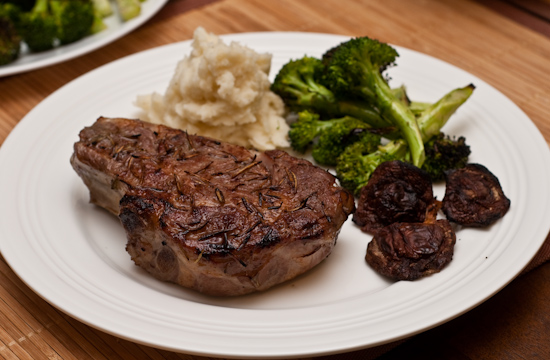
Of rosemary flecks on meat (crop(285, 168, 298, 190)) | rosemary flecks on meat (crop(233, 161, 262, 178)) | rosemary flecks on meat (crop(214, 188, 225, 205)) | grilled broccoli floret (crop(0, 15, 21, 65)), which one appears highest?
rosemary flecks on meat (crop(285, 168, 298, 190))

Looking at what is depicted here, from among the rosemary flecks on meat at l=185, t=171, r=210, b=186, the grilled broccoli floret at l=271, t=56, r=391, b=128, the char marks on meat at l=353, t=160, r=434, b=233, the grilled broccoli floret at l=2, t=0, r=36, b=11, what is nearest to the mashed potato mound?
the grilled broccoli floret at l=271, t=56, r=391, b=128

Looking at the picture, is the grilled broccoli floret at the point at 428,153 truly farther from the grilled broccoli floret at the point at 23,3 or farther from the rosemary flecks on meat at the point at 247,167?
the grilled broccoli floret at the point at 23,3

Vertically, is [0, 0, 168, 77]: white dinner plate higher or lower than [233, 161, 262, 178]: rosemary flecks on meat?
lower

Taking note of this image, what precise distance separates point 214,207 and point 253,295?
576 mm

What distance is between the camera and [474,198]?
4012 mm

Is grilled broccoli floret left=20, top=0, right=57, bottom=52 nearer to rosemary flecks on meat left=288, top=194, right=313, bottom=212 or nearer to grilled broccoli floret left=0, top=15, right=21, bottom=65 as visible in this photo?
grilled broccoli floret left=0, top=15, right=21, bottom=65

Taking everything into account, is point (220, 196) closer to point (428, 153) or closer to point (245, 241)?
point (245, 241)

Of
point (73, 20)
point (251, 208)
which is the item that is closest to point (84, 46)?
point (73, 20)

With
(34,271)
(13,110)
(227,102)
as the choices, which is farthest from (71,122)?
(34,271)

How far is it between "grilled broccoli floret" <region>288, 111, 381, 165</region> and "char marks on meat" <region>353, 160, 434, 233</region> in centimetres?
67

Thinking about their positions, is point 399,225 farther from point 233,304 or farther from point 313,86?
point 313,86

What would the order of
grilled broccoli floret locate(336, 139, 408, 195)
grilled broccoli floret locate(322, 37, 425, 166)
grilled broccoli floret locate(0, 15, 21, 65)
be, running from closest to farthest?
grilled broccoli floret locate(336, 139, 408, 195)
grilled broccoli floret locate(322, 37, 425, 166)
grilled broccoli floret locate(0, 15, 21, 65)

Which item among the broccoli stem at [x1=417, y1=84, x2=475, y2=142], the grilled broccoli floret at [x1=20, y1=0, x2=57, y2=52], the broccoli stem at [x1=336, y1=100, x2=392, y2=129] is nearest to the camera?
the broccoli stem at [x1=417, y1=84, x2=475, y2=142]

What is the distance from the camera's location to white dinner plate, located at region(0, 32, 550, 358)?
325cm
